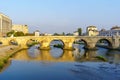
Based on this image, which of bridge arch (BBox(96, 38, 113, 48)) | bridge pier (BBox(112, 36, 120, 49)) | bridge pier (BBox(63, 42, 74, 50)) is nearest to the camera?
bridge pier (BBox(63, 42, 74, 50))

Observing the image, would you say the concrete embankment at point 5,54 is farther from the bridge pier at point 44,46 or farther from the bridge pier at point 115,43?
the bridge pier at point 115,43

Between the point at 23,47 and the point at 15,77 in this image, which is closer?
the point at 15,77

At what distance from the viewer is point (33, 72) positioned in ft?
73.4

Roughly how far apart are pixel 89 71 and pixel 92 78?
312 centimetres

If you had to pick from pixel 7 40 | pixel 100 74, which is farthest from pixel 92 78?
pixel 7 40

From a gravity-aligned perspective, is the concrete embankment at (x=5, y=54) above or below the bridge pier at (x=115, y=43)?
below

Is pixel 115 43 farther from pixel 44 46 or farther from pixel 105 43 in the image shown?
pixel 105 43

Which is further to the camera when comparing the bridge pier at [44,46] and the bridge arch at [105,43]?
the bridge arch at [105,43]

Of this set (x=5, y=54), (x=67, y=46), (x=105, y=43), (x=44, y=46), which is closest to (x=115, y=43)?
(x=67, y=46)

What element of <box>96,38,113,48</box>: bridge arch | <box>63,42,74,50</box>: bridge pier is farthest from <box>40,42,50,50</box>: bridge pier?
<box>96,38,113,48</box>: bridge arch

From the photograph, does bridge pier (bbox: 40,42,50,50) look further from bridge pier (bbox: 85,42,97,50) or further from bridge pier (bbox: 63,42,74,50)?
bridge pier (bbox: 85,42,97,50)

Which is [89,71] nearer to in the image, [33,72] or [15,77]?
[33,72]

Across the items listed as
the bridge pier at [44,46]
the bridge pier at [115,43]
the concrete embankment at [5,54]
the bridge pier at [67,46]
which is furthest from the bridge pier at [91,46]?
the concrete embankment at [5,54]

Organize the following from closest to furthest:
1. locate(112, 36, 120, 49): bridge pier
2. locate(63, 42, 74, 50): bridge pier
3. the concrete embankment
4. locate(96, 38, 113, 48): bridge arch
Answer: the concrete embankment < locate(63, 42, 74, 50): bridge pier < locate(112, 36, 120, 49): bridge pier < locate(96, 38, 113, 48): bridge arch
